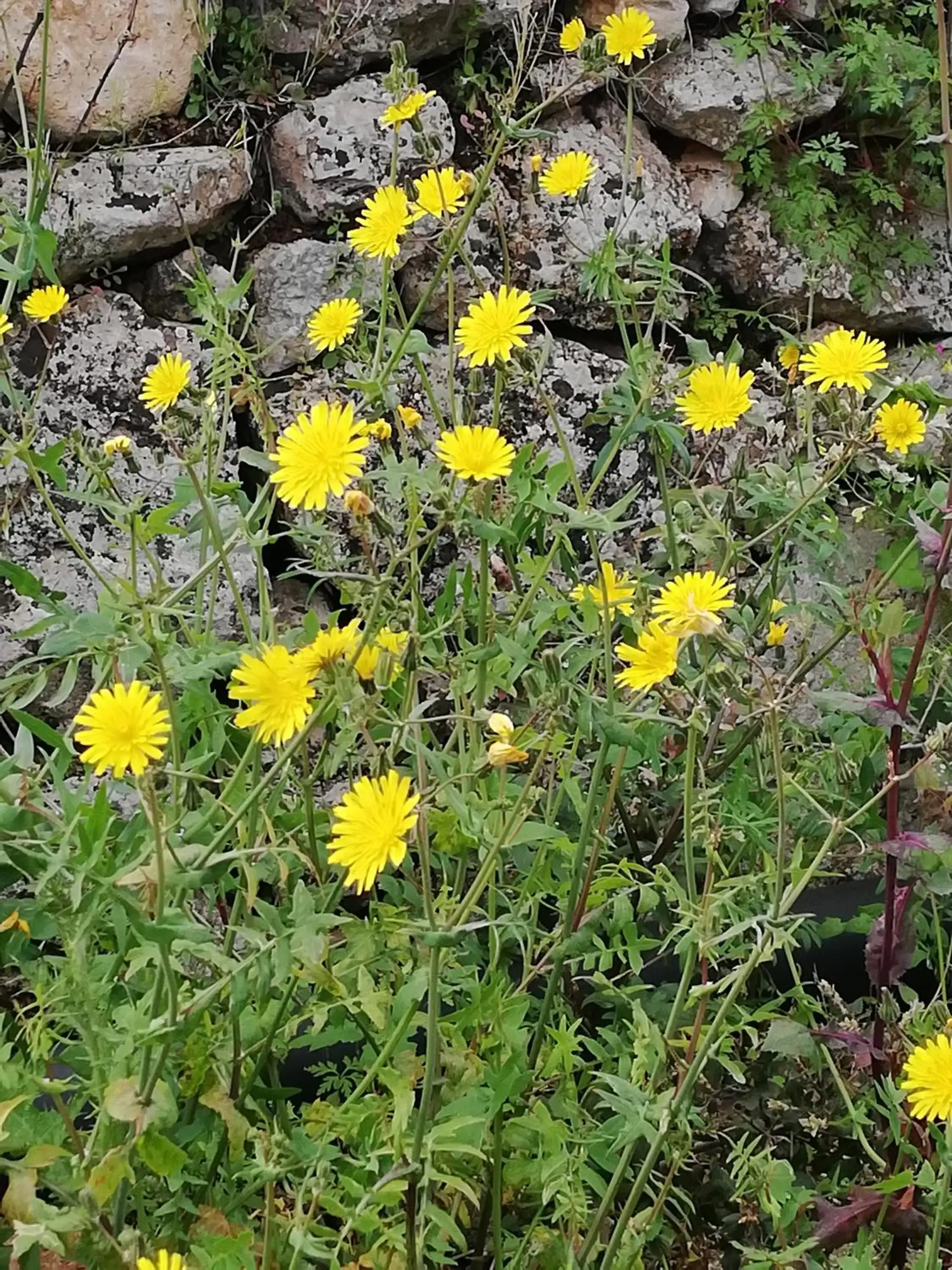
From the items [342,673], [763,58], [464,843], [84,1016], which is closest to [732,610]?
[464,843]

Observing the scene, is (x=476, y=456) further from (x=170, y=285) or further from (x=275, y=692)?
(x=170, y=285)

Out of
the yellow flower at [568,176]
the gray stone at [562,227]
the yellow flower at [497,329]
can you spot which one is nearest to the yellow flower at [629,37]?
the yellow flower at [568,176]

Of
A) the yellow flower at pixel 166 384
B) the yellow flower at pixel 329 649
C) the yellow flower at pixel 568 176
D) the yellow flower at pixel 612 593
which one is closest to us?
the yellow flower at pixel 329 649

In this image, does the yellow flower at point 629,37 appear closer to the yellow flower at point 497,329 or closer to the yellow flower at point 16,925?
the yellow flower at point 497,329

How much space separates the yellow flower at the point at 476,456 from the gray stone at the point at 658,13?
52.4 inches

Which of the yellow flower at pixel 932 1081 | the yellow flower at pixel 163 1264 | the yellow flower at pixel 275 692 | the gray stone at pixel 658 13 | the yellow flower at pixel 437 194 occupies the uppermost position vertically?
the gray stone at pixel 658 13

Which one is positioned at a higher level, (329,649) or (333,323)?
(333,323)

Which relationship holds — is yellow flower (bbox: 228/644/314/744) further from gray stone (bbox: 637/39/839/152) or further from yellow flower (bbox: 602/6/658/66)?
gray stone (bbox: 637/39/839/152)

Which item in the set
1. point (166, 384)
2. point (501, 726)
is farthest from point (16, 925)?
point (166, 384)

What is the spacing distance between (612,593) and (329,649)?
1.00 ft

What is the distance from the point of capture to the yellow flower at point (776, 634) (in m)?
1.11

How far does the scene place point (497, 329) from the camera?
0.87 m

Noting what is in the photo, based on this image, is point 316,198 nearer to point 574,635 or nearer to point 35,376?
point 35,376

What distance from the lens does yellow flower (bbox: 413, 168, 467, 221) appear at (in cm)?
96
